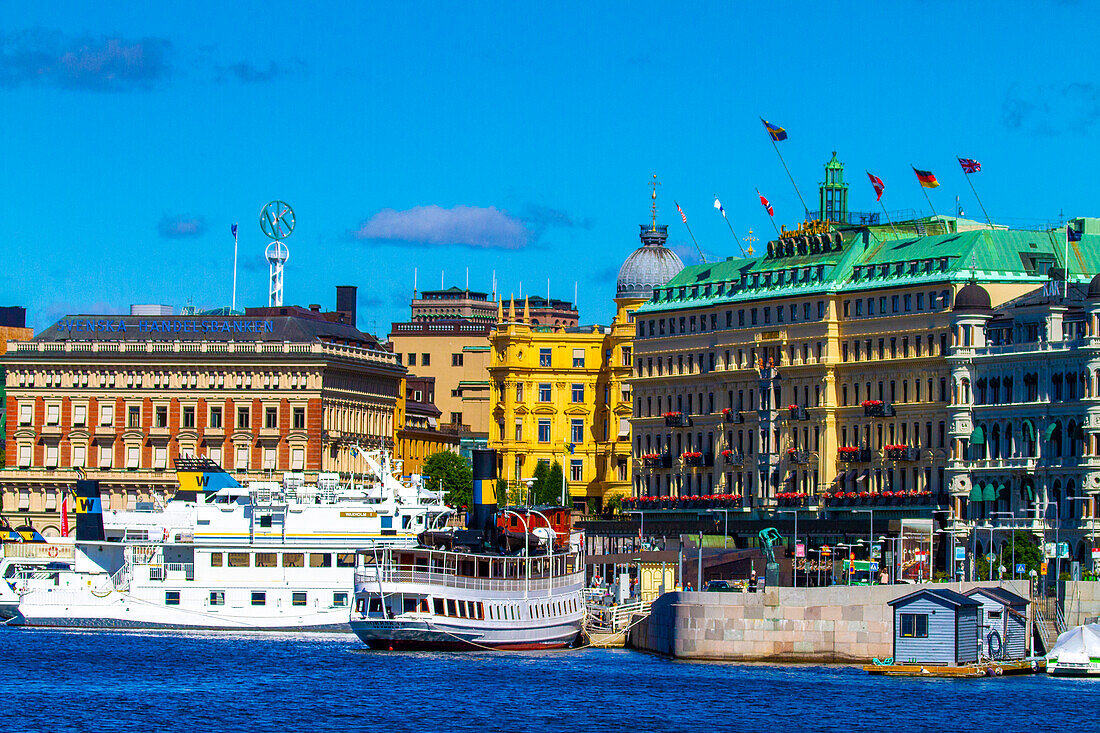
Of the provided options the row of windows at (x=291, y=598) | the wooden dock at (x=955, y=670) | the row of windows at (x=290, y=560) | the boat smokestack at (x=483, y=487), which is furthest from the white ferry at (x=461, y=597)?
the wooden dock at (x=955, y=670)

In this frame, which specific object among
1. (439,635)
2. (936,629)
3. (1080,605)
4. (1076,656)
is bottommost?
(1076,656)

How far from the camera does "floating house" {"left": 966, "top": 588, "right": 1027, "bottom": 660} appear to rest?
141m

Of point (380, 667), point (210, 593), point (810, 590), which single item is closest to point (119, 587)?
point (210, 593)

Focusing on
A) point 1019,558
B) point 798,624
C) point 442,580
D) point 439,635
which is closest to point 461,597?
point 442,580

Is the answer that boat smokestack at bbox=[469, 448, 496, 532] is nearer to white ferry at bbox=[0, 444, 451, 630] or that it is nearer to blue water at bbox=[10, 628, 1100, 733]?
white ferry at bbox=[0, 444, 451, 630]

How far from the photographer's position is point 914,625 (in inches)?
5536

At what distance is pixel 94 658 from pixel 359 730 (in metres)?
37.6

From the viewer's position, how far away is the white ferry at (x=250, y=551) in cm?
17175

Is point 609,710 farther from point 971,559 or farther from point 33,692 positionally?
point 971,559

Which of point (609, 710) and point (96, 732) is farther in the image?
point (609, 710)

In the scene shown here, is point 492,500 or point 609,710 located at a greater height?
point 492,500

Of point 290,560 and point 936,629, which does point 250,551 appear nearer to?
point 290,560

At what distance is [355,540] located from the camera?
171750mm

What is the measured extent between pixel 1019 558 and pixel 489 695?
59.3 m
